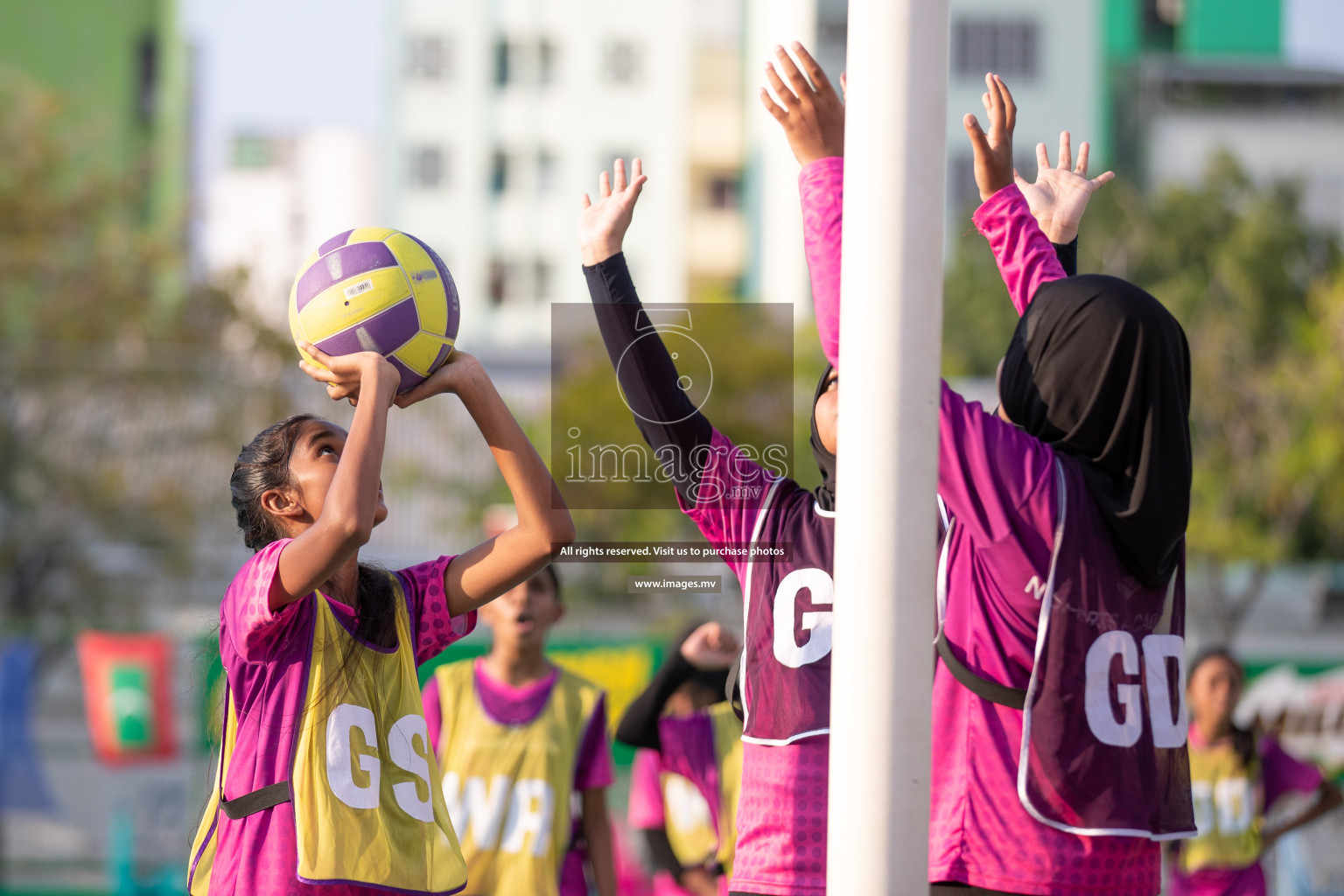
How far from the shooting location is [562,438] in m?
3.17

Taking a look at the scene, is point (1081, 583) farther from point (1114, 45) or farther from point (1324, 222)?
point (1114, 45)

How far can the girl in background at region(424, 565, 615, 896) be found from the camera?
398cm

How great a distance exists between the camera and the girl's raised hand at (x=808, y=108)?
7.56 feet

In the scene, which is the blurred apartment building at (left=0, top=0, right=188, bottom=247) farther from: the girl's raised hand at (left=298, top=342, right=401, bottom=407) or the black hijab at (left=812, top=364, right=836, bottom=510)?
the black hijab at (left=812, top=364, right=836, bottom=510)

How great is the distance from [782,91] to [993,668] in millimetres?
1062

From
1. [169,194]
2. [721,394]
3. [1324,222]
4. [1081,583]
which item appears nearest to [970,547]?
[1081,583]

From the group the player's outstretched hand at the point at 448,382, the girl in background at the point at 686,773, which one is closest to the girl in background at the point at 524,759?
the girl in background at the point at 686,773

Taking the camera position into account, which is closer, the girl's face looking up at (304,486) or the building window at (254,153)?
the girl's face looking up at (304,486)

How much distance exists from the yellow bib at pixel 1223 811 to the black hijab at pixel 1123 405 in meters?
3.53

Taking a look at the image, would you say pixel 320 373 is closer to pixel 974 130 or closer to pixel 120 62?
pixel 974 130

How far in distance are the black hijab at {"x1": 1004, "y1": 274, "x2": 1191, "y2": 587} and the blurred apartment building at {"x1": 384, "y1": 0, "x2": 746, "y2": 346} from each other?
31.5 m

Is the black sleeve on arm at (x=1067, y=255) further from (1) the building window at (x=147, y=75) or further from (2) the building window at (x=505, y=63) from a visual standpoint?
(2) the building window at (x=505, y=63)

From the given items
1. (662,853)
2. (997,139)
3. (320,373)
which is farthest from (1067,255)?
(662,853)

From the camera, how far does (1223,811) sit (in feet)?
17.3
